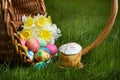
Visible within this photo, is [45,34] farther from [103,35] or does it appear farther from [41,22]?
[103,35]

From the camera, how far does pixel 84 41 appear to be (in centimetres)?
288

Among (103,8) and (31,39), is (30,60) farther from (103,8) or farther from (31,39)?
(103,8)

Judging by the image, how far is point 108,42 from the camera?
294 cm

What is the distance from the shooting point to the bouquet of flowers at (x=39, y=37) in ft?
8.52

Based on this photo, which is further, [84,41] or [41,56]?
[84,41]

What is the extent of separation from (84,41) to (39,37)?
12.4 inches

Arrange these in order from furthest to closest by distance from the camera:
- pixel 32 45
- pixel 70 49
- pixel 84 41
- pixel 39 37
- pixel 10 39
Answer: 1. pixel 84 41
2. pixel 39 37
3. pixel 32 45
4. pixel 70 49
5. pixel 10 39

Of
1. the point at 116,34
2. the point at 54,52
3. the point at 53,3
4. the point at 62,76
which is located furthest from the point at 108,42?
the point at 53,3

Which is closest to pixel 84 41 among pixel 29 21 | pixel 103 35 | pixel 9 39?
pixel 103 35

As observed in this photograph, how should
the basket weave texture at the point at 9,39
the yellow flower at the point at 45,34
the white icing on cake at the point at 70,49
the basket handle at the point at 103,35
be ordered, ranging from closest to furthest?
the basket weave texture at the point at 9,39
the white icing on cake at the point at 70,49
the basket handle at the point at 103,35
the yellow flower at the point at 45,34

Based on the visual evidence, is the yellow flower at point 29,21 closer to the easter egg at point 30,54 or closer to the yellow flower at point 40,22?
the yellow flower at point 40,22

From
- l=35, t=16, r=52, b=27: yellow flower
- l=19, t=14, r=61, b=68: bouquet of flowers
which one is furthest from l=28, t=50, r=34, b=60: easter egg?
l=35, t=16, r=52, b=27: yellow flower

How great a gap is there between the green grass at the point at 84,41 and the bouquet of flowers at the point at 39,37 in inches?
3.8

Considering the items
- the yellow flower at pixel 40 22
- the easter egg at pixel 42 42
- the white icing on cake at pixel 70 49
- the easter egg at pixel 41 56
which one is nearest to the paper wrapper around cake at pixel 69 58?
the white icing on cake at pixel 70 49
